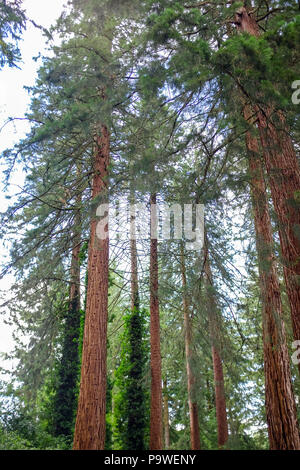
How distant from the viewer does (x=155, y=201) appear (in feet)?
28.4

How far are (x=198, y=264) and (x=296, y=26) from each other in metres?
3.70

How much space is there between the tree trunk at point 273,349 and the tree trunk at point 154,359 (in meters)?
3.64


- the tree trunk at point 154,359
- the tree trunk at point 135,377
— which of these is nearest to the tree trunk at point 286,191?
the tree trunk at point 154,359

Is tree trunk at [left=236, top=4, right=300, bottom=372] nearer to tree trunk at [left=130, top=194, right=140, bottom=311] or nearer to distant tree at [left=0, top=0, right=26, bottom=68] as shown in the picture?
tree trunk at [left=130, top=194, right=140, bottom=311]

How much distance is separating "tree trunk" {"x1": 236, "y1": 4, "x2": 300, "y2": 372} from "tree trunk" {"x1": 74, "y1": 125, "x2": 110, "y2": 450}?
305cm

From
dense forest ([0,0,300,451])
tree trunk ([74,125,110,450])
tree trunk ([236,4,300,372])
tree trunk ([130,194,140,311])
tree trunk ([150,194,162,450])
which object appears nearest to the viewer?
tree trunk ([236,4,300,372])

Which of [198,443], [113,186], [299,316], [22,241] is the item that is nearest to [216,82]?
[113,186]

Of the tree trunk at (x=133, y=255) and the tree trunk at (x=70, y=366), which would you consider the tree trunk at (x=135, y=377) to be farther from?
the tree trunk at (x=70, y=366)

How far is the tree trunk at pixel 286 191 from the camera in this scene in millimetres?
4102

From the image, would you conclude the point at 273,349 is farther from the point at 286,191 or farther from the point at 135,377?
the point at 135,377

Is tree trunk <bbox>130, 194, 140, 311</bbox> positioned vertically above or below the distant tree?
below

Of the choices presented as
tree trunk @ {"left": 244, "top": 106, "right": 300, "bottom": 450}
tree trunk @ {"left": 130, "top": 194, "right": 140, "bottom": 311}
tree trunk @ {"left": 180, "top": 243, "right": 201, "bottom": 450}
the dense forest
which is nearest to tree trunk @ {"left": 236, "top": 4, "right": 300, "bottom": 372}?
the dense forest

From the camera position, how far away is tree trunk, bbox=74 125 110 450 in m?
4.88
